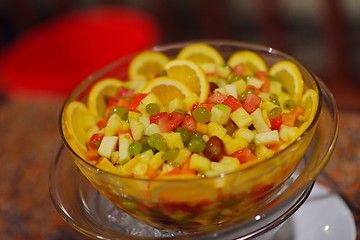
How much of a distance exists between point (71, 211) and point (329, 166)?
584mm

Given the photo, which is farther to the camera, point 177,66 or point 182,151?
point 177,66

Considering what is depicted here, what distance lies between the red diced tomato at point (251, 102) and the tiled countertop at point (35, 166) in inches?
12.2

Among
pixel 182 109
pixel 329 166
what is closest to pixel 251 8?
pixel 329 166

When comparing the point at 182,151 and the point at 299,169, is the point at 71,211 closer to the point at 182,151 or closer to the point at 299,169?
the point at 182,151

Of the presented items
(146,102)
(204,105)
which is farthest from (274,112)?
(146,102)

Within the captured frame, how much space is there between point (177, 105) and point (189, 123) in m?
0.06

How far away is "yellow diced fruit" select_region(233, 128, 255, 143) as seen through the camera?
2.80 feet

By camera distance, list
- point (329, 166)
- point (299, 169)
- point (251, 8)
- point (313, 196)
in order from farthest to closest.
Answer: point (251, 8) < point (329, 166) < point (313, 196) < point (299, 169)

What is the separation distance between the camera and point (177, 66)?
1014mm

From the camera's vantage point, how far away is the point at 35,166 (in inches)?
53.6

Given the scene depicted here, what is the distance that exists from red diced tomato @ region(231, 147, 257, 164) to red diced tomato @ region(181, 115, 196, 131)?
0.08 meters

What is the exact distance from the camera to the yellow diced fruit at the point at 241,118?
866mm

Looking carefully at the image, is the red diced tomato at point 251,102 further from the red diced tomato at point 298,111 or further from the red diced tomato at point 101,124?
the red diced tomato at point 101,124

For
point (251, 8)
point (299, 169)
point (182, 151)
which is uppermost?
point (182, 151)
